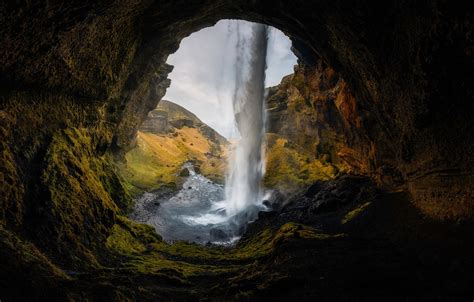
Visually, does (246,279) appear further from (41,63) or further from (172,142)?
(172,142)

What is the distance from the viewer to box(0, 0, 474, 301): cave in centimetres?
832

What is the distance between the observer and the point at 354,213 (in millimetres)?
17984

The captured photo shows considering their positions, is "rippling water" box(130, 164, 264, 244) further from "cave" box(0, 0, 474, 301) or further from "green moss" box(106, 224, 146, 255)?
"cave" box(0, 0, 474, 301)

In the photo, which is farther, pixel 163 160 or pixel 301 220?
pixel 163 160

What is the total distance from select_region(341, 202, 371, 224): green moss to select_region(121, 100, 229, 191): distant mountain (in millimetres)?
34836

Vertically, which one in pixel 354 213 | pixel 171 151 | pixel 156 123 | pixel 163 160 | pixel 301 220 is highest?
pixel 156 123

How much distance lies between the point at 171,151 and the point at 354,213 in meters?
80.4

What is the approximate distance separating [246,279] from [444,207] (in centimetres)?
814

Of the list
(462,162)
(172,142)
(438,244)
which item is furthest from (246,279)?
(172,142)

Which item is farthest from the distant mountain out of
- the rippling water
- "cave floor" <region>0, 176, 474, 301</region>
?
"cave floor" <region>0, 176, 474, 301</region>

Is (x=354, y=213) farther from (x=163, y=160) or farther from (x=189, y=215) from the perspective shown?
(x=163, y=160)

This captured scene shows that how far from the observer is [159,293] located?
10117 millimetres

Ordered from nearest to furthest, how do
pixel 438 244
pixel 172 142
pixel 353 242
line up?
pixel 438 244
pixel 353 242
pixel 172 142

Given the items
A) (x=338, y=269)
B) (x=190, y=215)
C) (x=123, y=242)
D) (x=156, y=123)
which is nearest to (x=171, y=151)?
(x=156, y=123)
